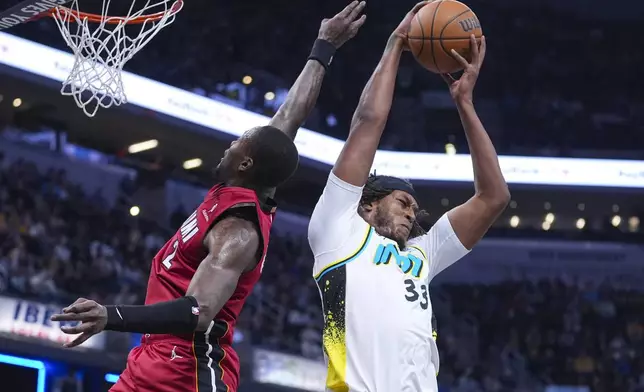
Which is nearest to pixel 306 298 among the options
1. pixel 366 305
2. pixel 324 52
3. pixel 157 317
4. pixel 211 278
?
pixel 324 52

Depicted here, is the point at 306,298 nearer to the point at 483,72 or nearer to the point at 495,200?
the point at 483,72

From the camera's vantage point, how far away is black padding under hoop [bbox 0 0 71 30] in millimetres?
5098

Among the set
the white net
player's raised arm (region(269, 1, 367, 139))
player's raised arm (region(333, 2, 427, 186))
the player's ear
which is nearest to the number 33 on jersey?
player's raised arm (region(333, 2, 427, 186))

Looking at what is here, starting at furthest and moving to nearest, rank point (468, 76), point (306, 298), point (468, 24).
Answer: point (306, 298)
point (468, 24)
point (468, 76)

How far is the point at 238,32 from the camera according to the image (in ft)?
59.8

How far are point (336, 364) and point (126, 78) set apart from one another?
11.6 meters

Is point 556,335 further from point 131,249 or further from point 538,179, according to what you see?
Result: point 131,249

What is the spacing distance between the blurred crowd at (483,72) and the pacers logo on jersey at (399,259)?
41.7 feet

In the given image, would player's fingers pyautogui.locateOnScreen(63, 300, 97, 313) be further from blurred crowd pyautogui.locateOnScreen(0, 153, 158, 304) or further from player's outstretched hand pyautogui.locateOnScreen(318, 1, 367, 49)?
blurred crowd pyautogui.locateOnScreen(0, 153, 158, 304)

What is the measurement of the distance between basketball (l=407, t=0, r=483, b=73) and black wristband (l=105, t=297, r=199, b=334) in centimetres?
148

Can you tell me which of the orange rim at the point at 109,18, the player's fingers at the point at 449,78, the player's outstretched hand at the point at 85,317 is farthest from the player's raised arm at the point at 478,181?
the orange rim at the point at 109,18

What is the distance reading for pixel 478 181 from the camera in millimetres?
4121

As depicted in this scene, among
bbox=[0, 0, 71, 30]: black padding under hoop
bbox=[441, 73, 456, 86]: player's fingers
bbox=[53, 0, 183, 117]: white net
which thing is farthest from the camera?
bbox=[53, 0, 183, 117]: white net

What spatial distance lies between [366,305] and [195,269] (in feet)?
2.02
